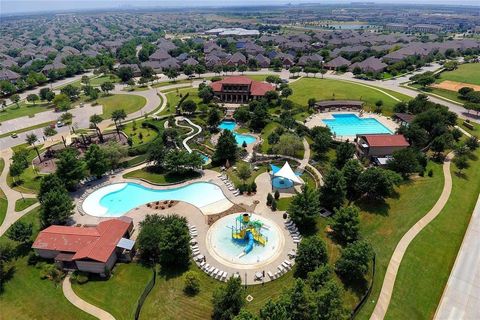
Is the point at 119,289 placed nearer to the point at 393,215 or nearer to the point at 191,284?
the point at 191,284

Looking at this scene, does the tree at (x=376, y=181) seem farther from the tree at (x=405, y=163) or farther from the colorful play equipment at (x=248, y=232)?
the colorful play equipment at (x=248, y=232)

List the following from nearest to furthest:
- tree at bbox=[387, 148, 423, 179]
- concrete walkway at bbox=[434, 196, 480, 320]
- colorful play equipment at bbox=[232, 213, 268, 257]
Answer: concrete walkway at bbox=[434, 196, 480, 320], colorful play equipment at bbox=[232, 213, 268, 257], tree at bbox=[387, 148, 423, 179]

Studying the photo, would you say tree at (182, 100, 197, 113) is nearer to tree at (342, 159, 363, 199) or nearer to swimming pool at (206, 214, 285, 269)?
swimming pool at (206, 214, 285, 269)

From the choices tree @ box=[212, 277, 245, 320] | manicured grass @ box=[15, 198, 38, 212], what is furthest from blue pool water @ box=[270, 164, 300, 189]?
manicured grass @ box=[15, 198, 38, 212]

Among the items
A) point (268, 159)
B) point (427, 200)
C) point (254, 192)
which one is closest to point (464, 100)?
point (427, 200)

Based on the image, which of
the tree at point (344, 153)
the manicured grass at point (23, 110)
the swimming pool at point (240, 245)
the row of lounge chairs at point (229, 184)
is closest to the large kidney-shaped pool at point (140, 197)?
the row of lounge chairs at point (229, 184)

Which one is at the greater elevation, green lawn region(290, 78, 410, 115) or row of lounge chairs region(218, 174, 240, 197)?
green lawn region(290, 78, 410, 115)
